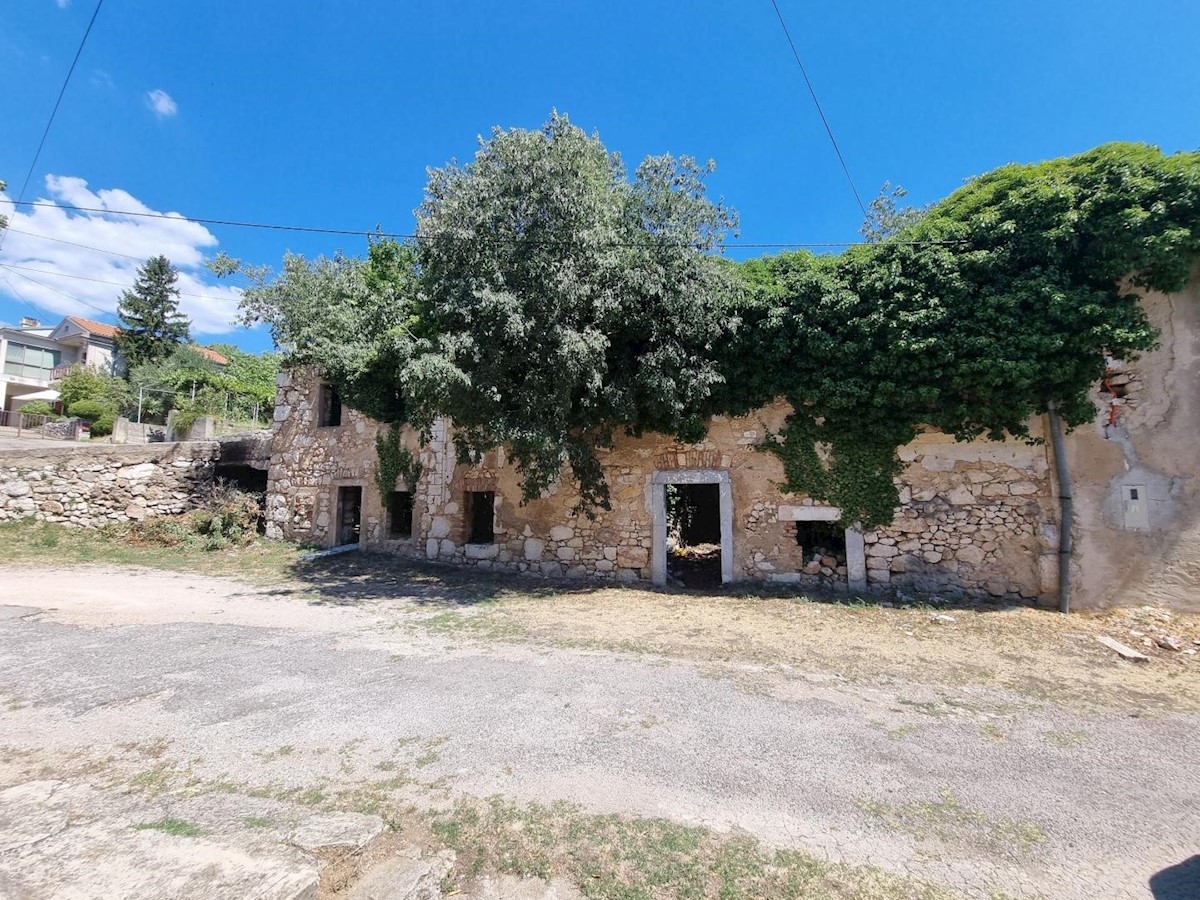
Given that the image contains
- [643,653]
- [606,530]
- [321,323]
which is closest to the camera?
[643,653]

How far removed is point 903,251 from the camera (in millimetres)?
8547

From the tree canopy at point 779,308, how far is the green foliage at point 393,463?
326 centimetres

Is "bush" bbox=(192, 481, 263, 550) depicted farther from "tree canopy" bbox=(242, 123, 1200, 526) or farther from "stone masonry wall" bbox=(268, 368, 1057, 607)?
"tree canopy" bbox=(242, 123, 1200, 526)

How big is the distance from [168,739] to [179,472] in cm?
1357

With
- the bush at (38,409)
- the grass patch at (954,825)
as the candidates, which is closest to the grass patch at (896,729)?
the grass patch at (954,825)

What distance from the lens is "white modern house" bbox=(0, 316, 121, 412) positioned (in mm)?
33188

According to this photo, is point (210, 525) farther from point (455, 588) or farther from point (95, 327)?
point (95, 327)

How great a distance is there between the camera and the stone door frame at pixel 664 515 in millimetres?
9922

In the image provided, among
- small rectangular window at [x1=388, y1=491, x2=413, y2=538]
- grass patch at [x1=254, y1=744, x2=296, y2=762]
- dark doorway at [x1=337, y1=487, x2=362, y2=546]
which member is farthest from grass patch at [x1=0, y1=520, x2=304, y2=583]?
grass patch at [x1=254, y1=744, x2=296, y2=762]

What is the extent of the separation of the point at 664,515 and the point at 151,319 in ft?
127

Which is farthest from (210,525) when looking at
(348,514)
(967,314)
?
(967,314)

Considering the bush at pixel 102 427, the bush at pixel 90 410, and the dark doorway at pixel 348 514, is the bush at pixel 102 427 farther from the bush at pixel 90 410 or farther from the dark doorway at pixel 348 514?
the dark doorway at pixel 348 514

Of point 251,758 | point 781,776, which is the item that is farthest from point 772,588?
point 251,758

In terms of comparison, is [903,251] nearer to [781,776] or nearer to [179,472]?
[781,776]
